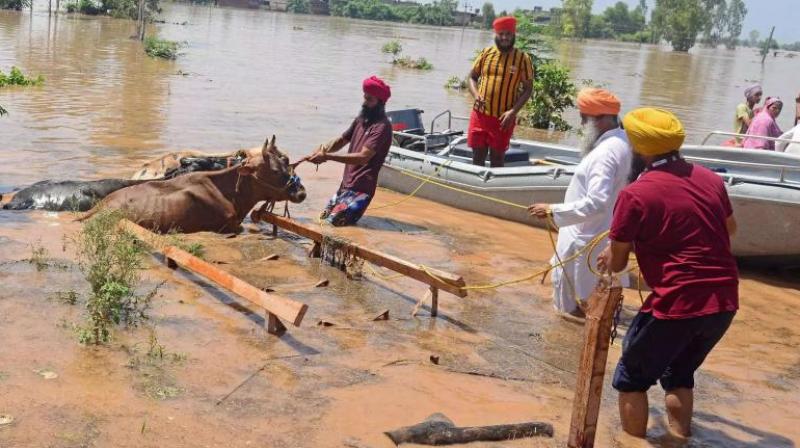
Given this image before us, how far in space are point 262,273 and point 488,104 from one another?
3789mm

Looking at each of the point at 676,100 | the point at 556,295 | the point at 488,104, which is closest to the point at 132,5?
the point at 676,100

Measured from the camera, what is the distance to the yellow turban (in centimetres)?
434

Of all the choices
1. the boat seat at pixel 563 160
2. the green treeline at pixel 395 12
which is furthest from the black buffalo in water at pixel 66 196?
the green treeline at pixel 395 12

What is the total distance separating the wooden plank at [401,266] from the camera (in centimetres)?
624

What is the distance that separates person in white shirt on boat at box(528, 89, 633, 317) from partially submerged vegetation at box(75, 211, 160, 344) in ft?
8.77

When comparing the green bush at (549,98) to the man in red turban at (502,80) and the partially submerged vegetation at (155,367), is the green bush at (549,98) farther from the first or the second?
the partially submerged vegetation at (155,367)

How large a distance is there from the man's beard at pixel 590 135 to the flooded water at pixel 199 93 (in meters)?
7.56

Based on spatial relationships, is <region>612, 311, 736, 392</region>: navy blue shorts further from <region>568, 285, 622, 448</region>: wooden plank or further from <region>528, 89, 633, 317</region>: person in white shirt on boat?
<region>528, 89, 633, 317</region>: person in white shirt on boat

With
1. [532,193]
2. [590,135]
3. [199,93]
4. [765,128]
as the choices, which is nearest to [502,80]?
[532,193]

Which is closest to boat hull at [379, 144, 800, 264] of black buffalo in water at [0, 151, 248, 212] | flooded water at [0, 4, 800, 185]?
black buffalo in water at [0, 151, 248, 212]

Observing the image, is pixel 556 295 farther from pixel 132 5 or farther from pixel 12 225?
pixel 132 5

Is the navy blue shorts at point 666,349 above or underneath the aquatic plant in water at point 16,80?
above

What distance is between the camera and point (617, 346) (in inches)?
257

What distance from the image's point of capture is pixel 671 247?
429 centimetres
